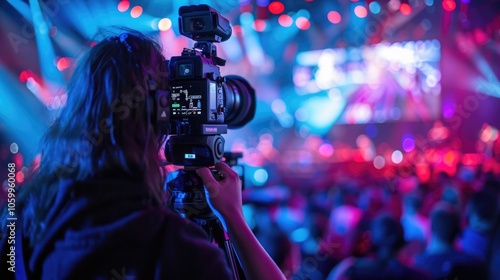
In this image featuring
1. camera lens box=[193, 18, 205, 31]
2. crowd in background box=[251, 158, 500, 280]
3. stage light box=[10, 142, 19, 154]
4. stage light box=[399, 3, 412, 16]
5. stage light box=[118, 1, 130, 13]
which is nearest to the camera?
camera lens box=[193, 18, 205, 31]

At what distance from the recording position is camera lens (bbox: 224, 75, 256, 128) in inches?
52.6

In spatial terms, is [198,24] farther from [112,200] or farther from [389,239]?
[389,239]

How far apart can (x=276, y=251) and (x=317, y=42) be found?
17.5 feet

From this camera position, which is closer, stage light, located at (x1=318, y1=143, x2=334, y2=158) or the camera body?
the camera body

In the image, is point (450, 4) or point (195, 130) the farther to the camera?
point (450, 4)

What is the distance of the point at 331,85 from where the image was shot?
23.3ft

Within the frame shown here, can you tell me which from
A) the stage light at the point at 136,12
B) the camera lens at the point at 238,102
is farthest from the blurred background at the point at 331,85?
the camera lens at the point at 238,102

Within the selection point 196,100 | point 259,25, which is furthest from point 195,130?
point 259,25

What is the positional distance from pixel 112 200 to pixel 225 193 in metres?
0.33

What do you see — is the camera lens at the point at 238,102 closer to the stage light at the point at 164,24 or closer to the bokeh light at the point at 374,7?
the stage light at the point at 164,24

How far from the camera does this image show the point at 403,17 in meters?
6.27

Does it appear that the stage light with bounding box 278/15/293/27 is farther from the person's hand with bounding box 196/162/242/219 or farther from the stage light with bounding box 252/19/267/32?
the person's hand with bounding box 196/162/242/219

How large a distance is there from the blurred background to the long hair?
233 centimetres

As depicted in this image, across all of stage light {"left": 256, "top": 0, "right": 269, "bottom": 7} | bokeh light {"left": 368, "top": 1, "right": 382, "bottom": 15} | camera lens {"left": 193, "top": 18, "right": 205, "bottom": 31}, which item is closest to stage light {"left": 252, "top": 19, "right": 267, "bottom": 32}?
stage light {"left": 256, "top": 0, "right": 269, "bottom": 7}
